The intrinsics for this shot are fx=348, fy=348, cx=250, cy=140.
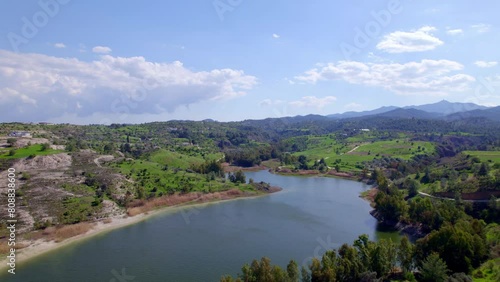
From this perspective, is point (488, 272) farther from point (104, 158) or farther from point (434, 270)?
point (104, 158)

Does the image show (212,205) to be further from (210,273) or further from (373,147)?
(373,147)

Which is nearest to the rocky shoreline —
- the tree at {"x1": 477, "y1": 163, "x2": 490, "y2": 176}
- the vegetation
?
the vegetation

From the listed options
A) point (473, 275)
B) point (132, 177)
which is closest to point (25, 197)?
point (132, 177)

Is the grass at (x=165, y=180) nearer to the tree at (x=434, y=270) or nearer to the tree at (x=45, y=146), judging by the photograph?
the tree at (x=45, y=146)

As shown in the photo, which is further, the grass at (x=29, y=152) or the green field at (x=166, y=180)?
the green field at (x=166, y=180)

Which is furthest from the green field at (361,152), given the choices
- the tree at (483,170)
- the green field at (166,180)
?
the green field at (166,180)
